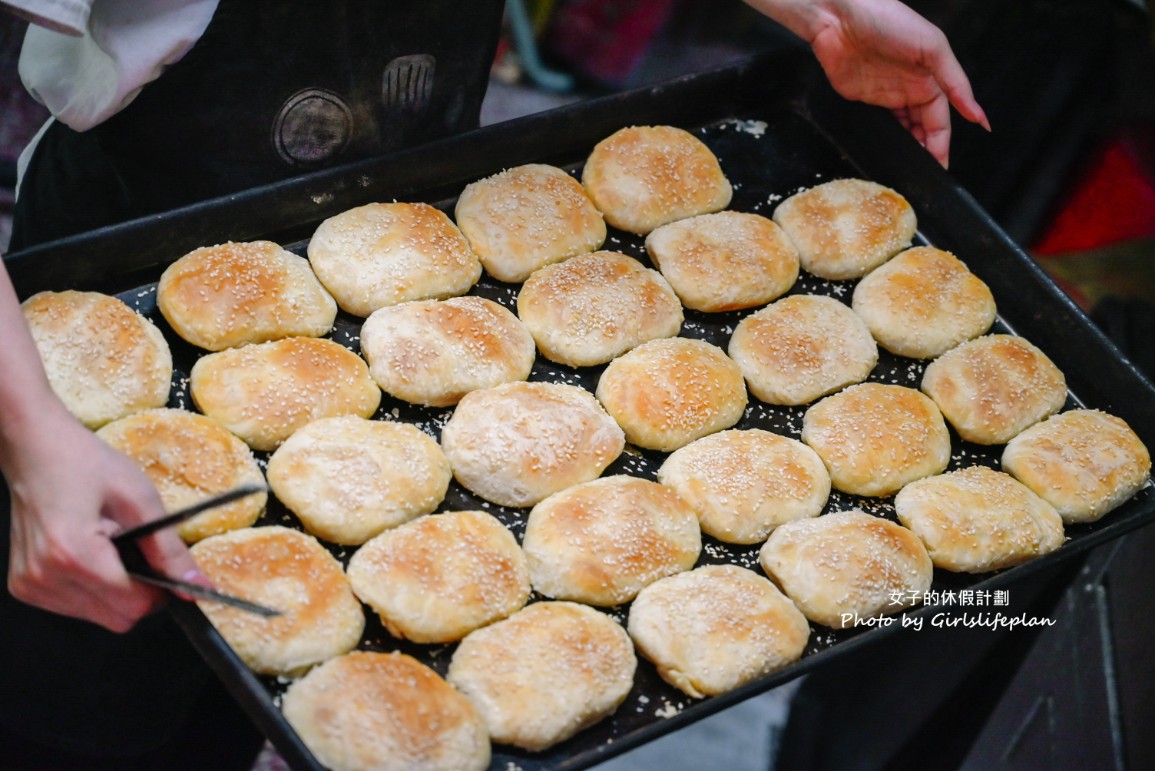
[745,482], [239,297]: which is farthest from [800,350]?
[239,297]

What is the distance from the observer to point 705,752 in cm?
314

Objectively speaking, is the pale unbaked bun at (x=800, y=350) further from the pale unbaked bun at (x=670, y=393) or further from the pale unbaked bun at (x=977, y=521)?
the pale unbaked bun at (x=977, y=521)

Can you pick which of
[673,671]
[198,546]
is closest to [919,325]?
[673,671]

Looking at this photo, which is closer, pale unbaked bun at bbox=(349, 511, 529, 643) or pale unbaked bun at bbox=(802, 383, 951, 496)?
pale unbaked bun at bbox=(349, 511, 529, 643)

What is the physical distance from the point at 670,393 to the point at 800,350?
0.34 m

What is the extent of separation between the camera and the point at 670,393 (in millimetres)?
2162

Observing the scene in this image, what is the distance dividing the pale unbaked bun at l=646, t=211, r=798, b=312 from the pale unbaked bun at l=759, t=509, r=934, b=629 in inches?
22.8

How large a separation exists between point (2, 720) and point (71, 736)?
147 mm

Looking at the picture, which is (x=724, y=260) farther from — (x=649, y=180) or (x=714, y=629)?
(x=714, y=629)

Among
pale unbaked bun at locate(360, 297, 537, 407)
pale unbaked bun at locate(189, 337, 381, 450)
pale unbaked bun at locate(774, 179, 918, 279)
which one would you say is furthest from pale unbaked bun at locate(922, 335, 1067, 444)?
→ pale unbaked bun at locate(189, 337, 381, 450)

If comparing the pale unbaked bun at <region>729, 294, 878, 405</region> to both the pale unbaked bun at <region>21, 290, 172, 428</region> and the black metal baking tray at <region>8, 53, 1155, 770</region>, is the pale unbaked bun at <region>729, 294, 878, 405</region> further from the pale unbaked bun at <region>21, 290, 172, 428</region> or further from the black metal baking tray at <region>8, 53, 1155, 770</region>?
the pale unbaked bun at <region>21, 290, 172, 428</region>

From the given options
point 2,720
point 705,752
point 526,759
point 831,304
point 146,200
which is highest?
point 831,304

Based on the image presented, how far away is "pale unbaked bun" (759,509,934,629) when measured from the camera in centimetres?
194

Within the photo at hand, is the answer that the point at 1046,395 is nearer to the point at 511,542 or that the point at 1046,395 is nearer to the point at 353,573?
the point at 511,542
